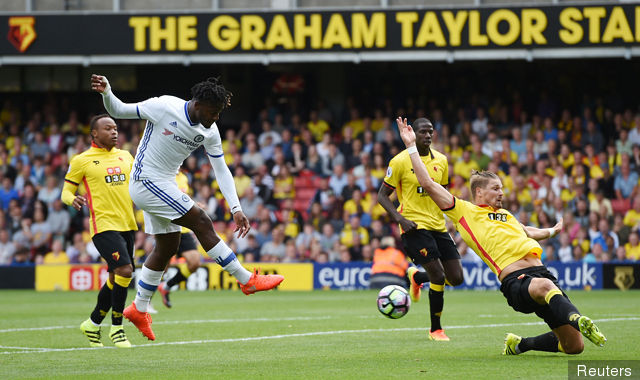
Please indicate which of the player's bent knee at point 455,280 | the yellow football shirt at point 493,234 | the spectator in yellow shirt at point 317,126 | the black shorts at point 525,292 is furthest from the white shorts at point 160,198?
the spectator in yellow shirt at point 317,126

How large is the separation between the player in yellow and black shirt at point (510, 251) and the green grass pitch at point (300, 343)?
224 millimetres

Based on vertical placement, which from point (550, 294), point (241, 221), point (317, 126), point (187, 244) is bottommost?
point (550, 294)

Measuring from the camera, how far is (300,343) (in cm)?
1013

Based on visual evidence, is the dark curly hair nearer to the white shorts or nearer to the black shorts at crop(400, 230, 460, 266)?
the white shorts

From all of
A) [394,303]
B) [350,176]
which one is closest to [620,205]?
[350,176]

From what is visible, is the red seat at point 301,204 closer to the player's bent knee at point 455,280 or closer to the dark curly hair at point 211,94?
the player's bent knee at point 455,280

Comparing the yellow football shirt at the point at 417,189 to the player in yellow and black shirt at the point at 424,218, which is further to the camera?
the yellow football shirt at the point at 417,189

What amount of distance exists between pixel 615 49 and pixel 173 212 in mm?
16031

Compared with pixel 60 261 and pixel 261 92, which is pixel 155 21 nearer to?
pixel 261 92

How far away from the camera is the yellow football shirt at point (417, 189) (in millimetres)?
10953

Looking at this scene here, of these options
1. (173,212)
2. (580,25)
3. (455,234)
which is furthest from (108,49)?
(173,212)

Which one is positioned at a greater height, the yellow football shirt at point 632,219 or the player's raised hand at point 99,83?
the player's raised hand at point 99,83

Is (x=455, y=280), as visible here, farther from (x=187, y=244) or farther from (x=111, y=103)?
(x=187, y=244)

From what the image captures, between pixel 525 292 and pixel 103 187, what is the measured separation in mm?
5050
